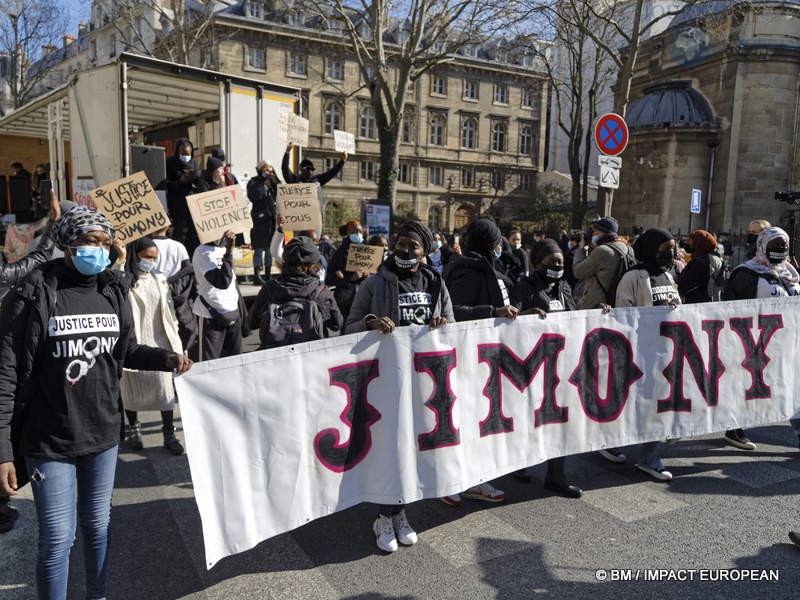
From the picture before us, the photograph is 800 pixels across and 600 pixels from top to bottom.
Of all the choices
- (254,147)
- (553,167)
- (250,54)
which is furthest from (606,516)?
(553,167)

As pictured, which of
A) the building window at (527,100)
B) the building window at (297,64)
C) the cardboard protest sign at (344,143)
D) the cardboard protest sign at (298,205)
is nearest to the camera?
the cardboard protest sign at (298,205)

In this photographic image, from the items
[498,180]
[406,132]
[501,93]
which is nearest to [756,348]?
[406,132]

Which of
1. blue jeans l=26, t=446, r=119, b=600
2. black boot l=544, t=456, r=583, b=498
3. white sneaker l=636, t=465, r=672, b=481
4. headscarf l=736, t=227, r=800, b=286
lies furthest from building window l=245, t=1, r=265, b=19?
blue jeans l=26, t=446, r=119, b=600

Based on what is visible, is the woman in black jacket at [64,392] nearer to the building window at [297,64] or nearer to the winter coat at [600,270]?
the winter coat at [600,270]

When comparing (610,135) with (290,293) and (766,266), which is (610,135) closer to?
(766,266)

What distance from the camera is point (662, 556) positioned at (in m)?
3.77

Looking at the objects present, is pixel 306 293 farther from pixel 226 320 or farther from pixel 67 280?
pixel 67 280

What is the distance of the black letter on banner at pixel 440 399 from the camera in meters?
3.95

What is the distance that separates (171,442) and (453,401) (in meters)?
2.69

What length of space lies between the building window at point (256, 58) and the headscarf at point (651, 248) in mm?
45449

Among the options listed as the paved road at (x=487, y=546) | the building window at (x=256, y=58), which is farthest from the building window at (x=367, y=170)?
the paved road at (x=487, y=546)

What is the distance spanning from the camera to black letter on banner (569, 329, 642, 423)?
4664 millimetres

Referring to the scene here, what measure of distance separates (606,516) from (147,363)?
313 cm

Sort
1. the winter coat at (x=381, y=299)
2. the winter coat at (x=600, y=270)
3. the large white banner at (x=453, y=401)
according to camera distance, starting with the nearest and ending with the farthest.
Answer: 1. the large white banner at (x=453, y=401)
2. the winter coat at (x=381, y=299)
3. the winter coat at (x=600, y=270)
